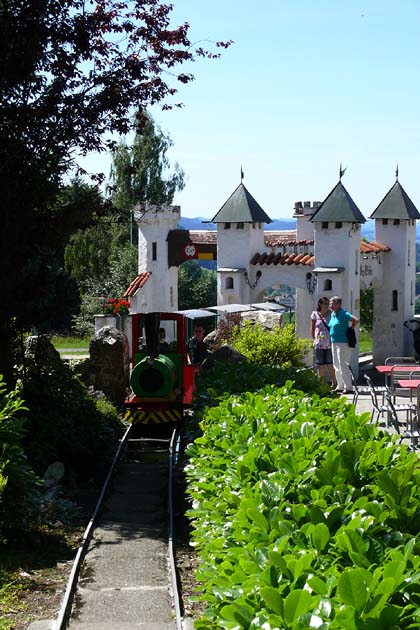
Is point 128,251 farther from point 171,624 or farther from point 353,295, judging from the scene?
point 171,624

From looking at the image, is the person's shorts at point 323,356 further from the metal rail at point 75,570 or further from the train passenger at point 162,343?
the metal rail at point 75,570

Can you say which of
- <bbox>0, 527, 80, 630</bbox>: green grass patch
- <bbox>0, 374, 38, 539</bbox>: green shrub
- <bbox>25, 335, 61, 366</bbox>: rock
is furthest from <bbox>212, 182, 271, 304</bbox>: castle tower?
<bbox>0, 374, 38, 539</bbox>: green shrub

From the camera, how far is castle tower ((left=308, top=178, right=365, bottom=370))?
87.6 ft

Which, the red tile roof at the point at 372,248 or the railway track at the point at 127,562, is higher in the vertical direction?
the red tile roof at the point at 372,248

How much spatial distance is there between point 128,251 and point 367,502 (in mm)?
43712

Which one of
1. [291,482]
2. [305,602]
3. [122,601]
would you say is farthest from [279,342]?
[305,602]

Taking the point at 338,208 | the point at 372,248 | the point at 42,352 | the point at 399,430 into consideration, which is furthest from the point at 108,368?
the point at 372,248

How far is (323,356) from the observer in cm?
1716

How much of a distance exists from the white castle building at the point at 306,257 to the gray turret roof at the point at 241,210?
3 centimetres

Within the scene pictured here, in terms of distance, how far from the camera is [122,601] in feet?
24.7

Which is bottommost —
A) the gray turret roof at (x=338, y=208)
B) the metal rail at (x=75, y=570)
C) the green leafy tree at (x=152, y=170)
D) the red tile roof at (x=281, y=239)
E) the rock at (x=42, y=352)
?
the metal rail at (x=75, y=570)

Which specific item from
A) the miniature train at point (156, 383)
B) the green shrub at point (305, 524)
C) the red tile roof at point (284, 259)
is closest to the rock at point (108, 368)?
the miniature train at point (156, 383)

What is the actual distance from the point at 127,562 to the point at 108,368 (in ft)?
34.1

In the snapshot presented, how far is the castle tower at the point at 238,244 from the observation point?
2816cm
